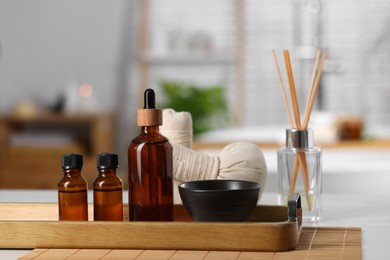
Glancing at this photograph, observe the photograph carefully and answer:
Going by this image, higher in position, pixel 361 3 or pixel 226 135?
pixel 361 3

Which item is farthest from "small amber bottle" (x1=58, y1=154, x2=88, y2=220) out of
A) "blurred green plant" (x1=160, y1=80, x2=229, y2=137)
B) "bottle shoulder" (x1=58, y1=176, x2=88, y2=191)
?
"blurred green plant" (x1=160, y1=80, x2=229, y2=137)

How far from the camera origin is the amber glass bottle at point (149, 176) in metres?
1.23

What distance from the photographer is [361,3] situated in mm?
6055

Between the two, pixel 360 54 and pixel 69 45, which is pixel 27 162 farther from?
pixel 360 54

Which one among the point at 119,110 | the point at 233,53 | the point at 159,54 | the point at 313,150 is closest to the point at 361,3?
the point at 233,53

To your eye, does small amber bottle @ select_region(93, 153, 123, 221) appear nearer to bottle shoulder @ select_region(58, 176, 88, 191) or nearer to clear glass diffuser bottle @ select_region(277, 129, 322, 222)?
bottle shoulder @ select_region(58, 176, 88, 191)

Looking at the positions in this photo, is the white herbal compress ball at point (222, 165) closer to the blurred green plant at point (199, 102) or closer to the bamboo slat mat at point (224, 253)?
the bamboo slat mat at point (224, 253)

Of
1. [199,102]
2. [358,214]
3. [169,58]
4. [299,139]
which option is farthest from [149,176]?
[169,58]

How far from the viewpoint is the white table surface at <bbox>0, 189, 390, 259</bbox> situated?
1.16 metres

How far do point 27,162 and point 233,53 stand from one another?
6.06 ft

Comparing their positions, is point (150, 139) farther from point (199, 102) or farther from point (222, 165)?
point (199, 102)

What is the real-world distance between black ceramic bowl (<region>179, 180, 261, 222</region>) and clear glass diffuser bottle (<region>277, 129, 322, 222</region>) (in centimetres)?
23

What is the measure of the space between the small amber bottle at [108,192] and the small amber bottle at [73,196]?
0.7 inches

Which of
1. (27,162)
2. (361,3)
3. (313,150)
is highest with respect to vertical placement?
(361,3)
